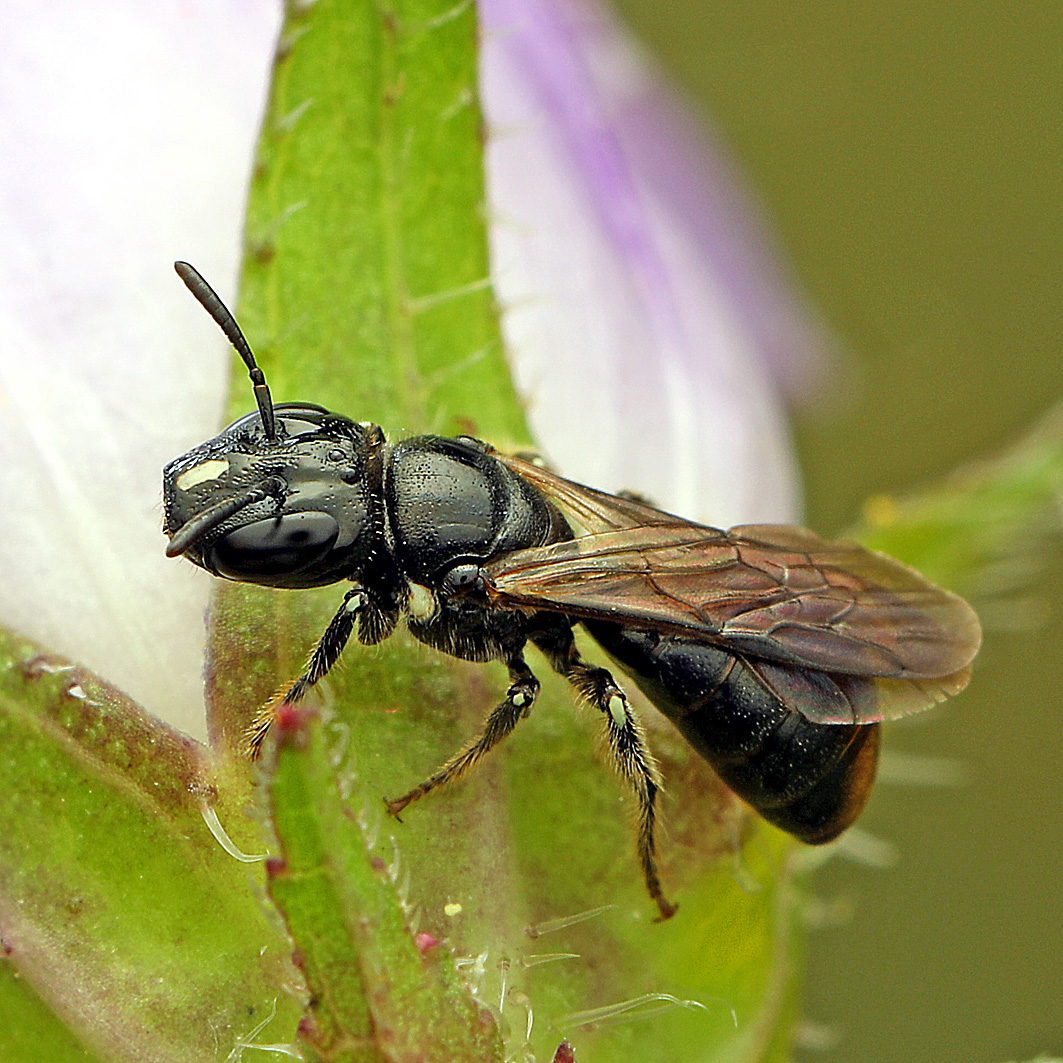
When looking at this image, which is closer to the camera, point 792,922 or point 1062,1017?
point 792,922

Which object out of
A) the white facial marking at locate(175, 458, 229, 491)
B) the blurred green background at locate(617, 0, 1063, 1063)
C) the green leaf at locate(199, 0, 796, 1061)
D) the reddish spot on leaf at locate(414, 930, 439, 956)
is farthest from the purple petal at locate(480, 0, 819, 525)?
the blurred green background at locate(617, 0, 1063, 1063)

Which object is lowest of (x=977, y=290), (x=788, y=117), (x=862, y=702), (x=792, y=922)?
(x=977, y=290)

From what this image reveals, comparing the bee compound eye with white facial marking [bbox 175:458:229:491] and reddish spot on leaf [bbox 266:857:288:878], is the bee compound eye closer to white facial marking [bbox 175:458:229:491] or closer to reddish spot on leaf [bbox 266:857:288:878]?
white facial marking [bbox 175:458:229:491]

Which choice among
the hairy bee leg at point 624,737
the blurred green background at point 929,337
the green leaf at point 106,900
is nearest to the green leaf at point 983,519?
the hairy bee leg at point 624,737

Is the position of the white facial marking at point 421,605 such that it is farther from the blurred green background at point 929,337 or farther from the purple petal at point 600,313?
the blurred green background at point 929,337

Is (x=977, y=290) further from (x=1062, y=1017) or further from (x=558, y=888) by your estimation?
(x=558, y=888)

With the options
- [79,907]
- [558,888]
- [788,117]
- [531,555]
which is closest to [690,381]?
[531,555]
